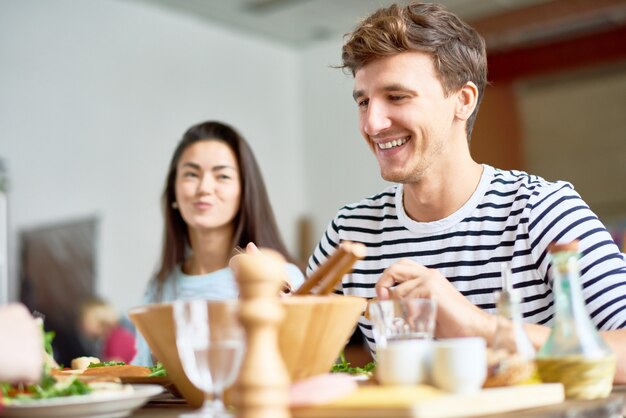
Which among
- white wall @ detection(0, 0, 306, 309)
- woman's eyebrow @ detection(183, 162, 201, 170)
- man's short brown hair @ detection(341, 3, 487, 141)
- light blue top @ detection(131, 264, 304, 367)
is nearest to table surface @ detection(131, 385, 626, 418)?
man's short brown hair @ detection(341, 3, 487, 141)

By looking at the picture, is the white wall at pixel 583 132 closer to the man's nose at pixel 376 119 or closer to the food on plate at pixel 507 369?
the man's nose at pixel 376 119

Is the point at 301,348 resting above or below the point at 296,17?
below

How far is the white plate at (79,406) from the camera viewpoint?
87 centimetres

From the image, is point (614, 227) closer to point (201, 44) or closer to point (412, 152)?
point (201, 44)

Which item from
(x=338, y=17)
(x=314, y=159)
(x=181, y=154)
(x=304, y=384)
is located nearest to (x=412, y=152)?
(x=304, y=384)

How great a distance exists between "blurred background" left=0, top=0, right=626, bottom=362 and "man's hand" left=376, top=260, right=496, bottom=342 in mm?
3928

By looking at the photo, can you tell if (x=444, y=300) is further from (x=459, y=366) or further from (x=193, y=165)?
(x=193, y=165)

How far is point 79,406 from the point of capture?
87cm

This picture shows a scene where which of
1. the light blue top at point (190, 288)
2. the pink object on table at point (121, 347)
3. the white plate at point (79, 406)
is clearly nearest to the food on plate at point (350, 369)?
the white plate at point (79, 406)

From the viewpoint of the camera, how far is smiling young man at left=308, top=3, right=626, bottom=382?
1.58 meters

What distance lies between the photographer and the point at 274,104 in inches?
272

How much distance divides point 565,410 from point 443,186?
88cm

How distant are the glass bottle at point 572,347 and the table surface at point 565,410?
0.02 m

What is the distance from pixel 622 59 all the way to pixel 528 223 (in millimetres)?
4338
